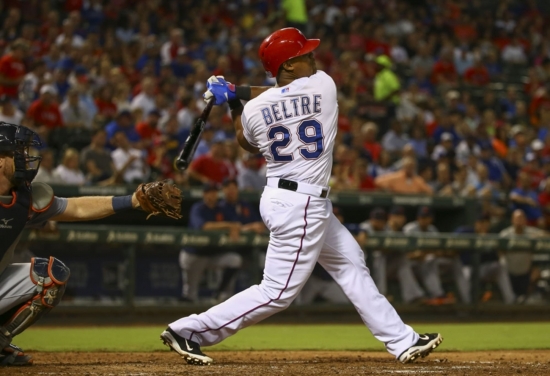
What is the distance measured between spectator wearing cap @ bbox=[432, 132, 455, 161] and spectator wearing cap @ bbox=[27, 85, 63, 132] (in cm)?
571

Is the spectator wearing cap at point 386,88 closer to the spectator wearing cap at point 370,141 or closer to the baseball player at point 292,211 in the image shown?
the spectator wearing cap at point 370,141

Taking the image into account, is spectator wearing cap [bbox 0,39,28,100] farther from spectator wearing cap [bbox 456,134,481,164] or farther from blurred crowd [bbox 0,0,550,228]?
spectator wearing cap [bbox 456,134,481,164]

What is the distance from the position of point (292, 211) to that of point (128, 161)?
533 centimetres

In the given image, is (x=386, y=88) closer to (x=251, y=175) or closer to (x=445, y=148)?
(x=445, y=148)

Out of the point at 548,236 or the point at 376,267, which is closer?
the point at 376,267

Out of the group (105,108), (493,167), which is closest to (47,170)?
(105,108)

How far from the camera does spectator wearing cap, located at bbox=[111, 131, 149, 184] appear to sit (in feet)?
32.7

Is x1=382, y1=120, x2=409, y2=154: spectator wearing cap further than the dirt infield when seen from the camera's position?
Yes

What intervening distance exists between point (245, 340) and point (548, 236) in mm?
5411

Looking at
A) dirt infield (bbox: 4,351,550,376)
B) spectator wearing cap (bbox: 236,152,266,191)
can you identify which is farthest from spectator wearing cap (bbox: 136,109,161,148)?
dirt infield (bbox: 4,351,550,376)

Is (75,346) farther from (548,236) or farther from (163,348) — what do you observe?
(548,236)

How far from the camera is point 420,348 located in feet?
16.6

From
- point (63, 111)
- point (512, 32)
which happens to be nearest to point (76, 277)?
point (63, 111)

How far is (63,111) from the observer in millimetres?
11180
